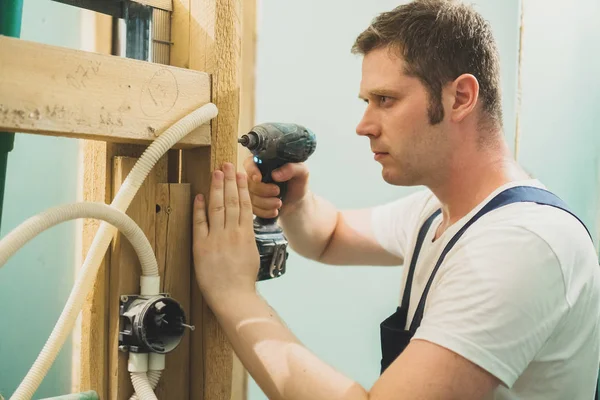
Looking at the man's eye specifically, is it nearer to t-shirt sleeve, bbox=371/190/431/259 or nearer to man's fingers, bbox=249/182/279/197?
man's fingers, bbox=249/182/279/197

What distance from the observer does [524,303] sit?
868mm

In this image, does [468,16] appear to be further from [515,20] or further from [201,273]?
[515,20]

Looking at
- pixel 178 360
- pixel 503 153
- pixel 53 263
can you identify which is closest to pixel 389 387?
pixel 178 360

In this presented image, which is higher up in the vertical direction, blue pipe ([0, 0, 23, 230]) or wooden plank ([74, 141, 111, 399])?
blue pipe ([0, 0, 23, 230])

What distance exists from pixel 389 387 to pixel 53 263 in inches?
37.3

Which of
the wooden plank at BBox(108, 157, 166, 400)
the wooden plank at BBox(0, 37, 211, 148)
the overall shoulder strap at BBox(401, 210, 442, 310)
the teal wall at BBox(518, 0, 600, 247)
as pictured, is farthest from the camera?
the teal wall at BBox(518, 0, 600, 247)

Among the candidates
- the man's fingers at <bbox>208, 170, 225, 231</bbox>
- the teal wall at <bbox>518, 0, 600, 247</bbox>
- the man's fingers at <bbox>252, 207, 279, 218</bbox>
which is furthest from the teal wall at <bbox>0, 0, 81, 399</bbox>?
the teal wall at <bbox>518, 0, 600, 247</bbox>

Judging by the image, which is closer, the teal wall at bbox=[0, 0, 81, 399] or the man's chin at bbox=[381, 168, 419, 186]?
the man's chin at bbox=[381, 168, 419, 186]

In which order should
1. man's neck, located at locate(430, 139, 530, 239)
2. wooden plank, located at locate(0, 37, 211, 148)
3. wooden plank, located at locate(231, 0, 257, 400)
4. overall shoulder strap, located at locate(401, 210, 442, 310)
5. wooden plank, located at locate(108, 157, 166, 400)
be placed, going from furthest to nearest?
wooden plank, located at locate(231, 0, 257, 400), overall shoulder strap, located at locate(401, 210, 442, 310), man's neck, located at locate(430, 139, 530, 239), wooden plank, located at locate(108, 157, 166, 400), wooden plank, located at locate(0, 37, 211, 148)

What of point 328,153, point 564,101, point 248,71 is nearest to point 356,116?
point 328,153

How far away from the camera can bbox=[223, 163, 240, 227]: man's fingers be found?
909 millimetres

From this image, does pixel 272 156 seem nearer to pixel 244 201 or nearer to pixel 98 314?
pixel 244 201

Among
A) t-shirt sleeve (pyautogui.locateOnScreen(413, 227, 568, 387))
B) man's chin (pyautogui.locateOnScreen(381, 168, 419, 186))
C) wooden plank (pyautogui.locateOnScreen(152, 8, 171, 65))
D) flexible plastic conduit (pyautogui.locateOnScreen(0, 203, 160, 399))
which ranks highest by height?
wooden plank (pyautogui.locateOnScreen(152, 8, 171, 65))

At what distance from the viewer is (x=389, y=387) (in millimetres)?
847
